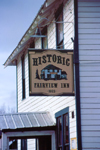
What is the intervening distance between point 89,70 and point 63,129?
9.56 feet

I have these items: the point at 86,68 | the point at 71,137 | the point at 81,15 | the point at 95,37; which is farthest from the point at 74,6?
the point at 71,137

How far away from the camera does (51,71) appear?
13242mm

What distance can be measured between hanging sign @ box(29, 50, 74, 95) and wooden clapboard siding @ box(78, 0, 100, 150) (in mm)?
466

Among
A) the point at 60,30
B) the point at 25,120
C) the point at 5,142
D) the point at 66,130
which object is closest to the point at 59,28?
the point at 60,30

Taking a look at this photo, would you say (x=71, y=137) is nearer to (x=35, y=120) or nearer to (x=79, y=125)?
(x=79, y=125)

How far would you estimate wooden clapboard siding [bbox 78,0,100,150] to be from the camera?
12.9 metres

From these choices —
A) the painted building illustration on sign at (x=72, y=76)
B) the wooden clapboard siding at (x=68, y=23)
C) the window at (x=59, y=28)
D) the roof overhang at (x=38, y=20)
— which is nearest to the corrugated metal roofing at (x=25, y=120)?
the painted building illustration on sign at (x=72, y=76)

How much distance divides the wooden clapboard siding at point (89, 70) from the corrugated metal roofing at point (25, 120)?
3.28m

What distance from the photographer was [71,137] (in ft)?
45.1

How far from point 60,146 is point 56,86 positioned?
11.4ft

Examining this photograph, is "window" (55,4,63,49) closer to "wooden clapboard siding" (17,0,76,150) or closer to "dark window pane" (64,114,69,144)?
"wooden clapboard siding" (17,0,76,150)

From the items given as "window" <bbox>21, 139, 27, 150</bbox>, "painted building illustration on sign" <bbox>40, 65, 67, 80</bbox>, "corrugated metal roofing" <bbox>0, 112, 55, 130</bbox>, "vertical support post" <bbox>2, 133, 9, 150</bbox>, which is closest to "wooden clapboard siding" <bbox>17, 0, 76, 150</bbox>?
"corrugated metal roofing" <bbox>0, 112, 55, 130</bbox>

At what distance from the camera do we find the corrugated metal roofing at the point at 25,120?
51.3ft

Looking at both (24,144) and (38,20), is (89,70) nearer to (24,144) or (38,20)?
(38,20)
